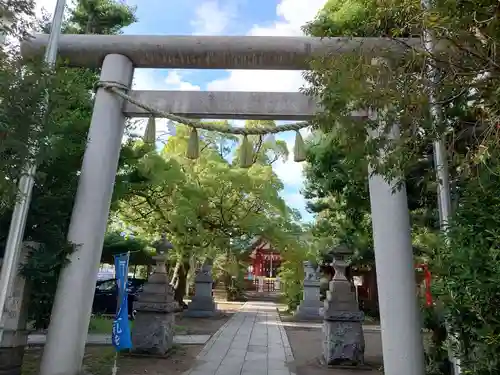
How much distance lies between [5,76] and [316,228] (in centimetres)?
1475

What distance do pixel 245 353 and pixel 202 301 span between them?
8.67m

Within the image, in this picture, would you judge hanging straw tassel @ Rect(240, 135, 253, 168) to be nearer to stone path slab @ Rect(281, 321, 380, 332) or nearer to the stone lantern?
the stone lantern

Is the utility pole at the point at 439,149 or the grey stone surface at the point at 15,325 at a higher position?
the utility pole at the point at 439,149

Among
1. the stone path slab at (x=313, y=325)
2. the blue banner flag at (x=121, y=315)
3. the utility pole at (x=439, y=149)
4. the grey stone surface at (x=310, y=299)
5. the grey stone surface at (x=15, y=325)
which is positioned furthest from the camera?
the grey stone surface at (x=310, y=299)

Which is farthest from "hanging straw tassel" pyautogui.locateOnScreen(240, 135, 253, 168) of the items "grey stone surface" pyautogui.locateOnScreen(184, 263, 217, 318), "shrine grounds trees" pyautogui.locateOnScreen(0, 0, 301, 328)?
"grey stone surface" pyautogui.locateOnScreen(184, 263, 217, 318)

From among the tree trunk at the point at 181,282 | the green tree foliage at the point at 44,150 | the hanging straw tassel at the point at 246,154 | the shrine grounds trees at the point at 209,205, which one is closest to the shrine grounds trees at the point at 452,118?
the hanging straw tassel at the point at 246,154

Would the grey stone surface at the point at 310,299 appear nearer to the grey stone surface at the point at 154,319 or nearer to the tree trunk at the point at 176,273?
the tree trunk at the point at 176,273

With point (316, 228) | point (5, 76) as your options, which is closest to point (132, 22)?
point (5, 76)


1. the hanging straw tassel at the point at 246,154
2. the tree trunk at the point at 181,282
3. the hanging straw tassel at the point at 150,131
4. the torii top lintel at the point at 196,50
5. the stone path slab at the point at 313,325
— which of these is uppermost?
the torii top lintel at the point at 196,50

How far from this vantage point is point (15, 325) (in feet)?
18.5

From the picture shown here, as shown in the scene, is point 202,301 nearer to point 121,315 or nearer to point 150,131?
point 121,315

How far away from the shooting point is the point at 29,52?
5.93 metres

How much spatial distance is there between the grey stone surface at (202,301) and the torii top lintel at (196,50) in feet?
40.8

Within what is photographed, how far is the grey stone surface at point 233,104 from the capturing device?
Result: 6480mm
